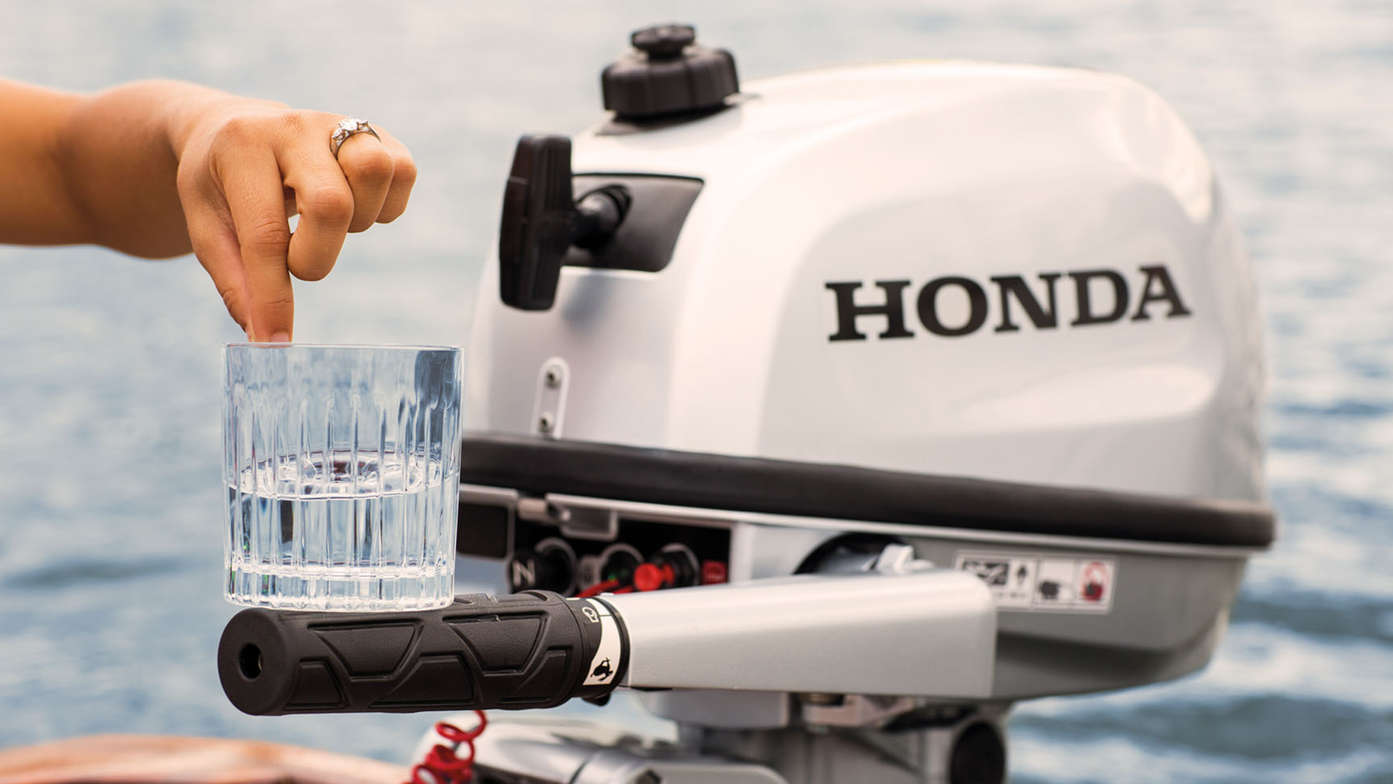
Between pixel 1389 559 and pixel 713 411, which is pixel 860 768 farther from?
pixel 1389 559

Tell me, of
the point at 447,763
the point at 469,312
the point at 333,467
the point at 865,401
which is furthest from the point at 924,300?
the point at 469,312

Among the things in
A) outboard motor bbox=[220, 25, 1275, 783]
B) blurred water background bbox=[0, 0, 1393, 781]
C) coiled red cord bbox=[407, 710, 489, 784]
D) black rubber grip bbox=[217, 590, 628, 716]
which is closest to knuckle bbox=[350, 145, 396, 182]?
black rubber grip bbox=[217, 590, 628, 716]

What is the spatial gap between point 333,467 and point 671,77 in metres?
0.55

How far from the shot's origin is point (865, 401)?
3.37ft

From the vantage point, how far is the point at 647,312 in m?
1.02

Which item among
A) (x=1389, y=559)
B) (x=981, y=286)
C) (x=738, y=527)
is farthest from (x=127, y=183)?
(x=1389, y=559)

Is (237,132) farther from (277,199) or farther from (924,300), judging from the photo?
Answer: (924,300)

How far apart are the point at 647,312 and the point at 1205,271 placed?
42 centimetres

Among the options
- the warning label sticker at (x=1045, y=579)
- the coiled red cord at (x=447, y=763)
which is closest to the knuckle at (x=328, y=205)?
the coiled red cord at (x=447, y=763)

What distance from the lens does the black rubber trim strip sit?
0.97 m

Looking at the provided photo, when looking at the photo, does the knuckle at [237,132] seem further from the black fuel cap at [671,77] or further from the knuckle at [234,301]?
the black fuel cap at [671,77]

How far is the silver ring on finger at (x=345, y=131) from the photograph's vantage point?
0.65m

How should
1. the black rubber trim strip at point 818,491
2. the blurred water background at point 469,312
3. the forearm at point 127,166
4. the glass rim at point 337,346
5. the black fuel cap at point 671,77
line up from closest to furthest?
1. the glass rim at point 337,346
2. the forearm at point 127,166
3. the black rubber trim strip at point 818,491
4. the black fuel cap at point 671,77
5. the blurred water background at point 469,312

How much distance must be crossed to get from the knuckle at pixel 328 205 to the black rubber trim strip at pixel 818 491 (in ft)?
1.24
